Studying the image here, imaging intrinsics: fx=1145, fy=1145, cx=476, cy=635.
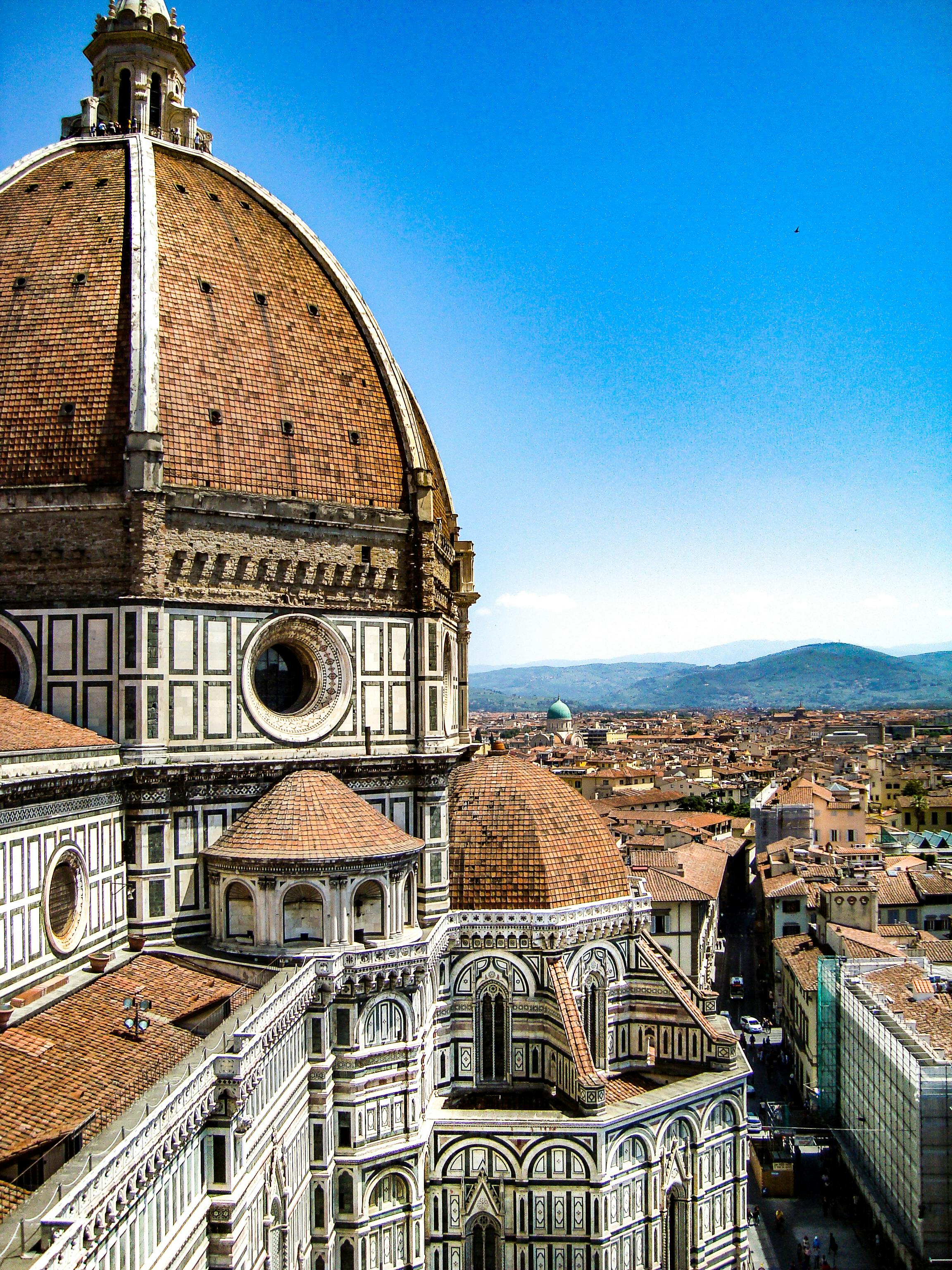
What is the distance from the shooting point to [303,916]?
19750 millimetres

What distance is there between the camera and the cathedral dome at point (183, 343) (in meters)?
20.9

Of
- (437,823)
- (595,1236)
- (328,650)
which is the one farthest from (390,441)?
(595,1236)

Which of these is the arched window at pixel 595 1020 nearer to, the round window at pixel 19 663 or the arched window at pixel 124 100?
the round window at pixel 19 663

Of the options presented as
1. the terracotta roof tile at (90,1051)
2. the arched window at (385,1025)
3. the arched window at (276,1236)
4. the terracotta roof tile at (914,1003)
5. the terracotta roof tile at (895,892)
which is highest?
the terracotta roof tile at (90,1051)

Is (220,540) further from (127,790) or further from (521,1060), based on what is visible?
(521,1060)

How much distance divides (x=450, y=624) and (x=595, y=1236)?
13.6m

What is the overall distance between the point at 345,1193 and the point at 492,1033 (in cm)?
480

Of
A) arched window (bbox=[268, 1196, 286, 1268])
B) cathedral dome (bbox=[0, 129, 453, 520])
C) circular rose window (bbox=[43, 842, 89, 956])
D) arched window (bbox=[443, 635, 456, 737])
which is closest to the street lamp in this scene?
circular rose window (bbox=[43, 842, 89, 956])

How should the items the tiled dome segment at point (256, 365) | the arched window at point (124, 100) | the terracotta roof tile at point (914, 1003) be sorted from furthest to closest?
the terracotta roof tile at point (914, 1003), the arched window at point (124, 100), the tiled dome segment at point (256, 365)

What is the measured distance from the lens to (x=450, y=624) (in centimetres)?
2803

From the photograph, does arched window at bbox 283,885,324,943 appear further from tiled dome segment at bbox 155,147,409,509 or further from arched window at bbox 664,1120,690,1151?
arched window at bbox 664,1120,690,1151

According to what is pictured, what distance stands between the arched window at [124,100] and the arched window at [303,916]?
18553 mm

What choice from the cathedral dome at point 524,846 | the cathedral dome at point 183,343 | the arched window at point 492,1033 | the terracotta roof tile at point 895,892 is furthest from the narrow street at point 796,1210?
the cathedral dome at point 183,343

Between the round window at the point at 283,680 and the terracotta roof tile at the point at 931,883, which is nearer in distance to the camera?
the round window at the point at 283,680
